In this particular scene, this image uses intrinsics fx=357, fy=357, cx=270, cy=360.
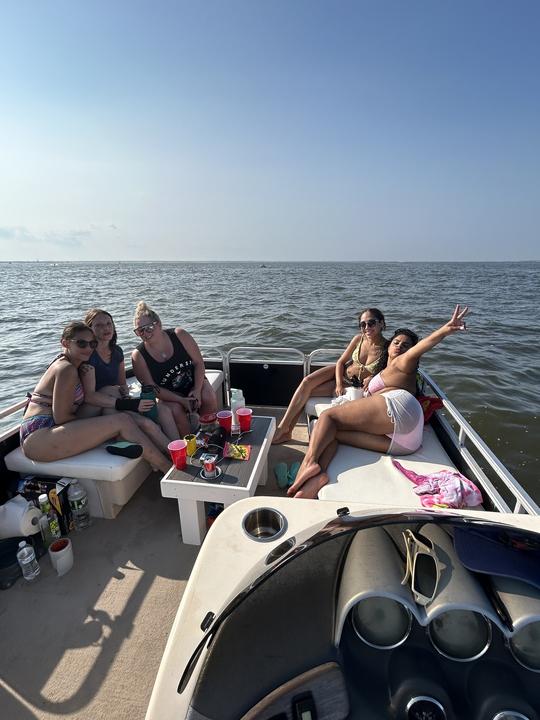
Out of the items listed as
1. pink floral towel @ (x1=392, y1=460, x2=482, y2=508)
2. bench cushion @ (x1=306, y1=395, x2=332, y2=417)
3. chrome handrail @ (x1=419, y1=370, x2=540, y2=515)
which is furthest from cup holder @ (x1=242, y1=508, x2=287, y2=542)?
bench cushion @ (x1=306, y1=395, x2=332, y2=417)

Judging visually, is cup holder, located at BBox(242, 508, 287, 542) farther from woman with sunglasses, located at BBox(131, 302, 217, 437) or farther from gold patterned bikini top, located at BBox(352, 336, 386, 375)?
gold patterned bikini top, located at BBox(352, 336, 386, 375)

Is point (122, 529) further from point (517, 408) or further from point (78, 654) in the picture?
point (517, 408)

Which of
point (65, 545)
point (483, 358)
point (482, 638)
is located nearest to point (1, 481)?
point (65, 545)

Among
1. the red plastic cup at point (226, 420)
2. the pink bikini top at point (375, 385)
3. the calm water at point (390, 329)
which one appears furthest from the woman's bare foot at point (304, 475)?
the calm water at point (390, 329)

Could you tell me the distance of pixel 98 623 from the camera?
6.87 feet

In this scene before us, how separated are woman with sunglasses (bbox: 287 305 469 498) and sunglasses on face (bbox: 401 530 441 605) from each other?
61.5 inches

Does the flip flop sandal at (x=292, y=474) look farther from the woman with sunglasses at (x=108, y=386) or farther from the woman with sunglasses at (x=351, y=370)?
the woman with sunglasses at (x=108, y=386)

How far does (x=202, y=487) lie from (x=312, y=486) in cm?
82

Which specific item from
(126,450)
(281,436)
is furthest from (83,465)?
(281,436)

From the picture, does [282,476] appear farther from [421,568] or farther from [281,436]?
[421,568]

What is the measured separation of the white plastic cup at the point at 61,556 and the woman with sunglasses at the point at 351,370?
6.68 ft

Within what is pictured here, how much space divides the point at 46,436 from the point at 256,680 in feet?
7.67

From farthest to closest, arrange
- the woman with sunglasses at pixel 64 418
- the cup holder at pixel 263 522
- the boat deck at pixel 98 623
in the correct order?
the woman with sunglasses at pixel 64 418
the boat deck at pixel 98 623
the cup holder at pixel 263 522

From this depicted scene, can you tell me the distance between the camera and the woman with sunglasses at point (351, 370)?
11.9 ft
